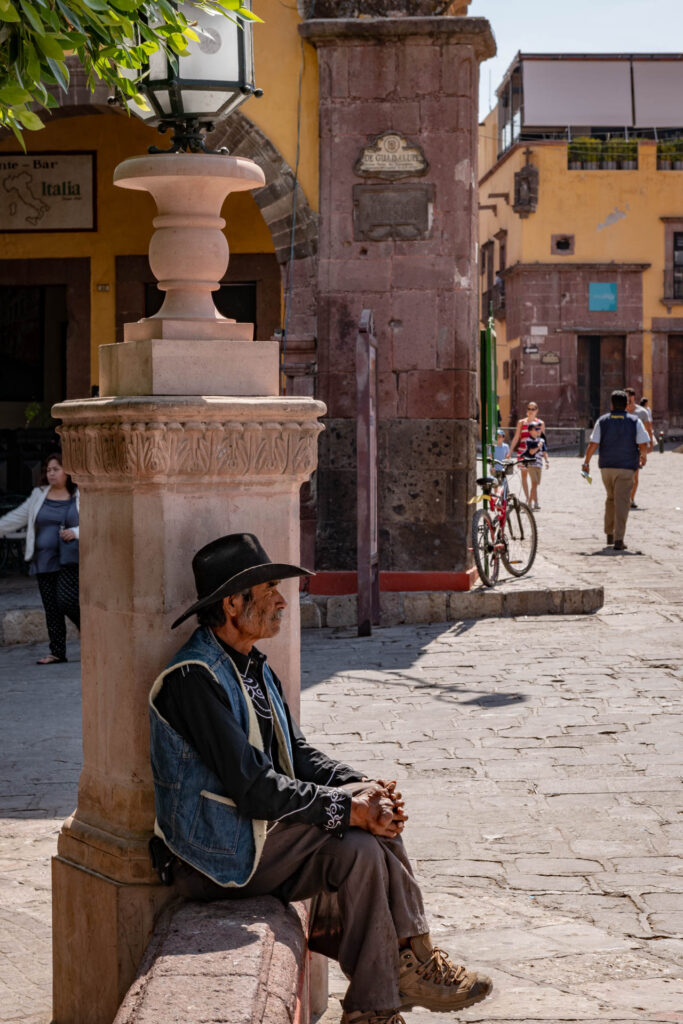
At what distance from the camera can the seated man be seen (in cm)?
354

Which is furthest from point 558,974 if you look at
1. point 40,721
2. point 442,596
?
point 442,596

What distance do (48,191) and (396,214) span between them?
4898 millimetres

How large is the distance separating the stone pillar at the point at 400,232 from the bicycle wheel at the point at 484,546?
45cm

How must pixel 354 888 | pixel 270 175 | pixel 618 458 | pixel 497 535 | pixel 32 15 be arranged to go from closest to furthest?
pixel 354 888
pixel 32 15
pixel 270 175
pixel 497 535
pixel 618 458

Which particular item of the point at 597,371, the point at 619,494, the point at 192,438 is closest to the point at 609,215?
the point at 597,371

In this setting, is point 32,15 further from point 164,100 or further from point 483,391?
point 483,391

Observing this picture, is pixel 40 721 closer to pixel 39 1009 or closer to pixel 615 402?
pixel 39 1009

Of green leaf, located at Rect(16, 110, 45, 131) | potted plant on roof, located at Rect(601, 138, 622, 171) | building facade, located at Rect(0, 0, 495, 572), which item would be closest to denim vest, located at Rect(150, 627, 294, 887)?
green leaf, located at Rect(16, 110, 45, 131)

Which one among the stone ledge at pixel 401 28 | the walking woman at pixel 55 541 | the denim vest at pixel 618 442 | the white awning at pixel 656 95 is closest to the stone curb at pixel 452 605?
the walking woman at pixel 55 541

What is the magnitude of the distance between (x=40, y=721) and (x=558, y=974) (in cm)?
435

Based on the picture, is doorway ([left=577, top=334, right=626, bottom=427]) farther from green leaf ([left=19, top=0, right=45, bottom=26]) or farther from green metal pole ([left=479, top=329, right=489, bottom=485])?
green leaf ([left=19, top=0, right=45, bottom=26])

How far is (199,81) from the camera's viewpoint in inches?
173

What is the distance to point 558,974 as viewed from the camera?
4.29 m

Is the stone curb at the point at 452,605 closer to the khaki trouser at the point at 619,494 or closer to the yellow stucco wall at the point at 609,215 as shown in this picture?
the khaki trouser at the point at 619,494
